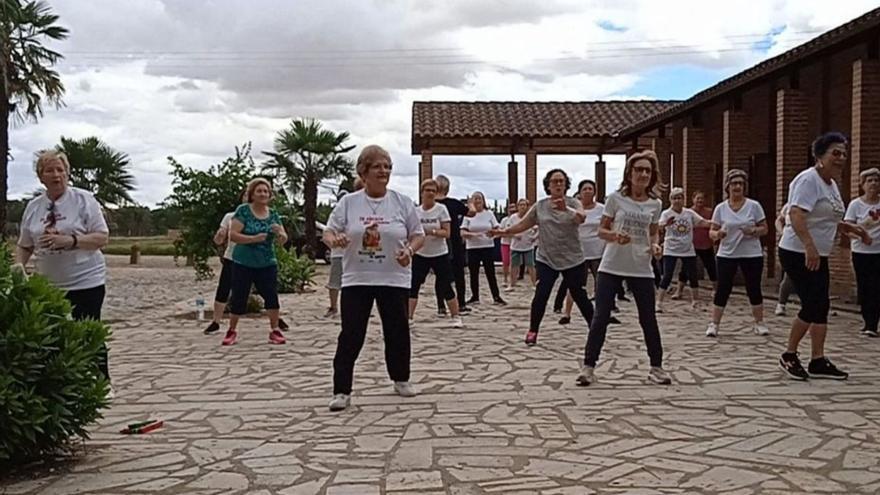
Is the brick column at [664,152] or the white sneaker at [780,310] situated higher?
the brick column at [664,152]

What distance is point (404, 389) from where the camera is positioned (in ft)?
21.2

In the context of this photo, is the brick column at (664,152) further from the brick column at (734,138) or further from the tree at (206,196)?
the tree at (206,196)

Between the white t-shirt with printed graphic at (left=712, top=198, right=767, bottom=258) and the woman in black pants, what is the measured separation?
148cm

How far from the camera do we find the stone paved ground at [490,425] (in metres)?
4.36

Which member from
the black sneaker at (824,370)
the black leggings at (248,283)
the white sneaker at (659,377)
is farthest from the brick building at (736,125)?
the black leggings at (248,283)

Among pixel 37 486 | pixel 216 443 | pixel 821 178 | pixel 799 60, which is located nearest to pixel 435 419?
pixel 216 443

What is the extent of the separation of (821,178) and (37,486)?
18.2 feet

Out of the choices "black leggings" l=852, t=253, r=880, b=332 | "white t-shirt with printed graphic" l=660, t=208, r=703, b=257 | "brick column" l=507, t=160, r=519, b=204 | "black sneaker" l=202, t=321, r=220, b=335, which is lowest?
"black sneaker" l=202, t=321, r=220, b=335

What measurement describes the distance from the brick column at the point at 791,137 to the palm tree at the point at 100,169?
24.7 meters

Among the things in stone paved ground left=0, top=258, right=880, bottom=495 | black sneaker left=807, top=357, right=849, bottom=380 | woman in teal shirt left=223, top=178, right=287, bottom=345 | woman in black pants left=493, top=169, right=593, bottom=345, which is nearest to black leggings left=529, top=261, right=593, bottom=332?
woman in black pants left=493, top=169, right=593, bottom=345

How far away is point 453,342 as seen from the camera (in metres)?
9.43

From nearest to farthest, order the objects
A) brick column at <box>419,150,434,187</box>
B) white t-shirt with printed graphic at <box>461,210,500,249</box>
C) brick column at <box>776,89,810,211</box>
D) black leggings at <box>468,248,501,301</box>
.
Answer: black leggings at <box>468,248,501,301</box> < white t-shirt with printed graphic at <box>461,210,500,249</box> < brick column at <box>776,89,810,211</box> < brick column at <box>419,150,434,187</box>

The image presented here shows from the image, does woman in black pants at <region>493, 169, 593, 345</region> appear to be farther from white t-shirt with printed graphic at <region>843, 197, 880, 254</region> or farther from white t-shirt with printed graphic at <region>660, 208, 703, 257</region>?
white t-shirt with printed graphic at <region>660, 208, 703, 257</region>

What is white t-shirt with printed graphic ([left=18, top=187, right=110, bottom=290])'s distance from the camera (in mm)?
5961
